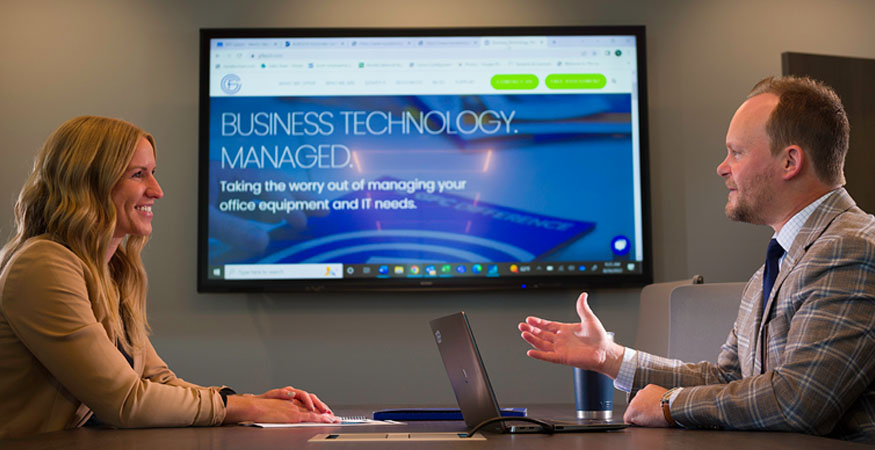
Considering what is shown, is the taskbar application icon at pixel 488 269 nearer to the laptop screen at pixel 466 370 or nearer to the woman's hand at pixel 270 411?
the woman's hand at pixel 270 411

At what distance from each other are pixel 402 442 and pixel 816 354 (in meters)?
0.72

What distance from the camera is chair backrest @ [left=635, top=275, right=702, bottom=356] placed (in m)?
2.50

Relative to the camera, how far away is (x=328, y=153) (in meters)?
3.34

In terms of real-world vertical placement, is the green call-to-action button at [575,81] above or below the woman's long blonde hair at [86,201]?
above

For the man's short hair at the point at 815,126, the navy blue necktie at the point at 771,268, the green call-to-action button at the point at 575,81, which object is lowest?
the navy blue necktie at the point at 771,268

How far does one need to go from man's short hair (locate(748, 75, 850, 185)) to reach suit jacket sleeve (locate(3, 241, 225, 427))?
4.20 feet

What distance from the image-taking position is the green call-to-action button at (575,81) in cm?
337

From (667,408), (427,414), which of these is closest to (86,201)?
(427,414)

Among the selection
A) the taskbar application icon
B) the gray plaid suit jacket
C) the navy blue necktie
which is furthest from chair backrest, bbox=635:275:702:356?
the gray plaid suit jacket

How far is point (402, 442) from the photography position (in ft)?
3.87

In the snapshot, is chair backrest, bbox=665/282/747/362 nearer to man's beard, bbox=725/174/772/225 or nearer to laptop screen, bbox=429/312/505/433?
man's beard, bbox=725/174/772/225

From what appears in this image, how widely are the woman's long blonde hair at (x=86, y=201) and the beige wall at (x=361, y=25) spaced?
58.1 inches

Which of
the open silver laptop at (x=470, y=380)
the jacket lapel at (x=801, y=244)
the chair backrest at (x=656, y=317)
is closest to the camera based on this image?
the open silver laptop at (x=470, y=380)

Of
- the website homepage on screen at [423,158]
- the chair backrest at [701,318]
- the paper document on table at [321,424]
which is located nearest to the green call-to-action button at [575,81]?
the website homepage on screen at [423,158]
